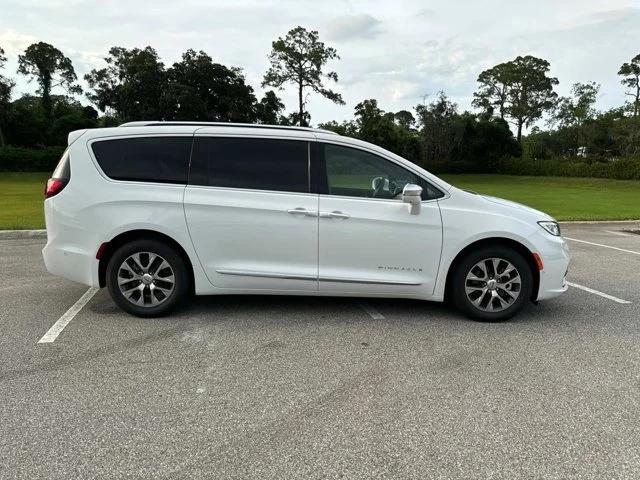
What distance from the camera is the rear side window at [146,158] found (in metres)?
4.80

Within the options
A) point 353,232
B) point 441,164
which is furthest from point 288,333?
point 441,164

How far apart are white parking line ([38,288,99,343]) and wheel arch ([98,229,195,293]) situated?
505mm

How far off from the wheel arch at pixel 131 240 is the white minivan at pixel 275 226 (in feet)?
0.04

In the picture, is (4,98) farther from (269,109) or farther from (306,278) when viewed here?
(306,278)

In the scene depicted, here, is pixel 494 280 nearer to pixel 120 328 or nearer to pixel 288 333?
pixel 288 333

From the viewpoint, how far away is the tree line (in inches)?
2007

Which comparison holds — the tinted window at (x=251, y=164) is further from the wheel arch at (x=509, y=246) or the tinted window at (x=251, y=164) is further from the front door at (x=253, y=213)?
the wheel arch at (x=509, y=246)

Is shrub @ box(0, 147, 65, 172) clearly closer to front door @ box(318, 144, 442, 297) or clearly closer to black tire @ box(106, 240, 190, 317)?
black tire @ box(106, 240, 190, 317)

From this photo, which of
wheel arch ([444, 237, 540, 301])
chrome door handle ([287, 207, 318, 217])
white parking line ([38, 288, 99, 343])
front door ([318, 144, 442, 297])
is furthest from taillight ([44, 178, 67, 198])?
wheel arch ([444, 237, 540, 301])

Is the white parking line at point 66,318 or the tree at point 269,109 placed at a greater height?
the tree at point 269,109

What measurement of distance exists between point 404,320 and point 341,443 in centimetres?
224

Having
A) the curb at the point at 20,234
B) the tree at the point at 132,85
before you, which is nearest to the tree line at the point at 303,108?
the tree at the point at 132,85

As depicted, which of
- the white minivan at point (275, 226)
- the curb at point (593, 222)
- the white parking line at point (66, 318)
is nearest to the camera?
the white parking line at point (66, 318)

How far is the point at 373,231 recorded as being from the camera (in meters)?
Result: 4.68
